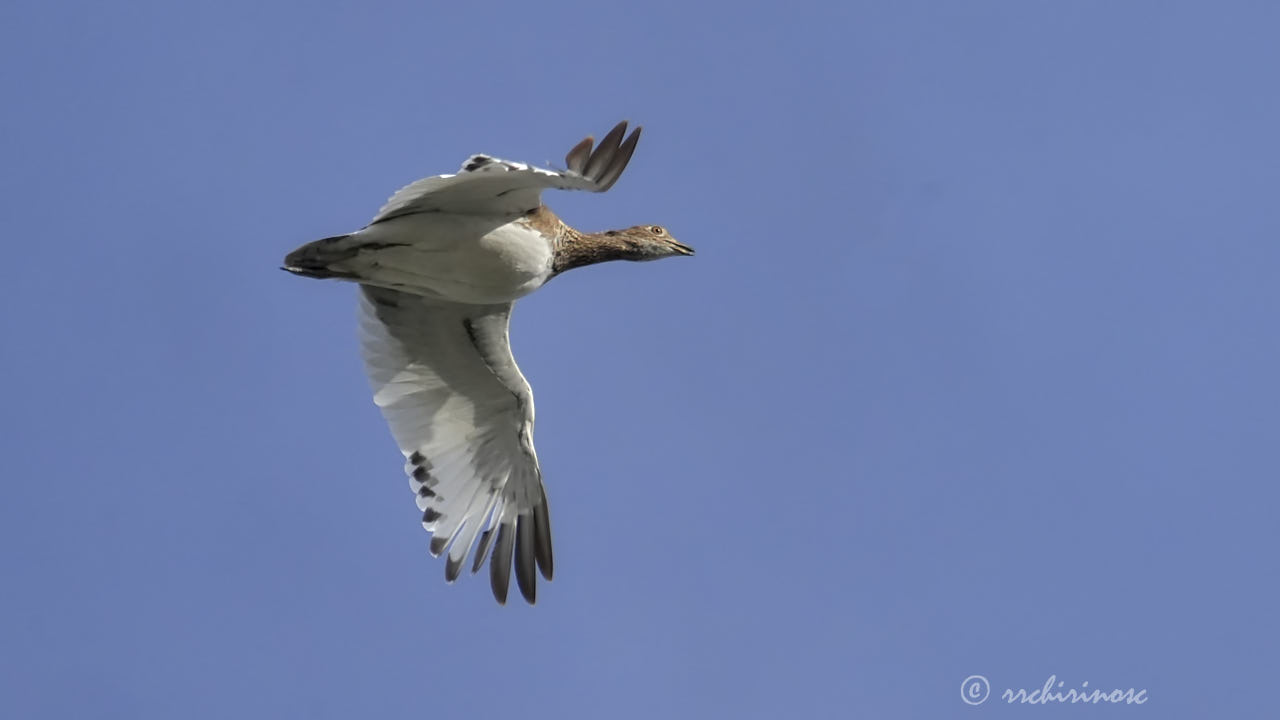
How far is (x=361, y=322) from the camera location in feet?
48.6

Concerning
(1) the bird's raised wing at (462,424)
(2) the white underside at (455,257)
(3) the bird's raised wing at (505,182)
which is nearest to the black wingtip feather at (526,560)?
(1) the bird's raised wing at (462,424)

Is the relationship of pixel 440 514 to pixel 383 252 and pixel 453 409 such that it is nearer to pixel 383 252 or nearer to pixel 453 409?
pixel 453 409

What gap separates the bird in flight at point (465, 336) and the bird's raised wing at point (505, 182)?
2 cm

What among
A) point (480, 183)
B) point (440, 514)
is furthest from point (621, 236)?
point (440, 514)

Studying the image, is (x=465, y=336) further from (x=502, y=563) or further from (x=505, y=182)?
(x=505, y=182)

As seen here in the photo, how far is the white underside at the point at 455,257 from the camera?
13188mm

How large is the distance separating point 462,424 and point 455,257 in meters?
2.55

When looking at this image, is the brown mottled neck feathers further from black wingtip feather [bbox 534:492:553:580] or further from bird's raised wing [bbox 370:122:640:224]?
black wingtip feather [bbox 534:492:553:580]

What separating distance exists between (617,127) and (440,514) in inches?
188

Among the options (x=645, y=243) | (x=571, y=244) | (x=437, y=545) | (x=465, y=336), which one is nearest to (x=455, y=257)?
(x=571, y=244)

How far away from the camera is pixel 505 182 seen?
1270 cm

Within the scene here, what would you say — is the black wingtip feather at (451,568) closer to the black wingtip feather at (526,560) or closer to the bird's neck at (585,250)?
the black wingtip feather at (526,560)

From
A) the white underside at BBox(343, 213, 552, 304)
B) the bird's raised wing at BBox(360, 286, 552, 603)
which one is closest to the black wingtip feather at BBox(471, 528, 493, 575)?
the bird's raised wing at BBox(360, 286, 552, 603)

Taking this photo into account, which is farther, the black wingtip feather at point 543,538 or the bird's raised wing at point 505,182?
the black wingtip feather at point 543,538
